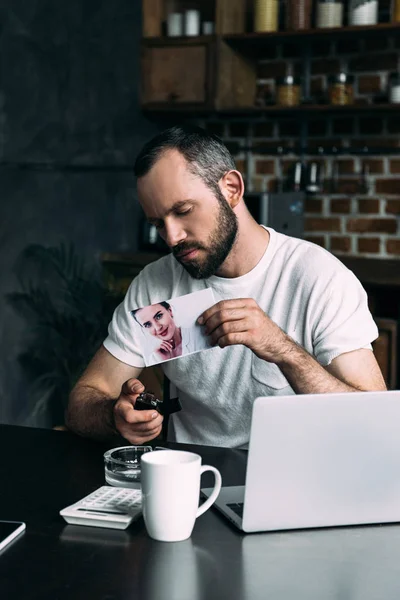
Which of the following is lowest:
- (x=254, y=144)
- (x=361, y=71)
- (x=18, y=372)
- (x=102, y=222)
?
(x=18, y=372)

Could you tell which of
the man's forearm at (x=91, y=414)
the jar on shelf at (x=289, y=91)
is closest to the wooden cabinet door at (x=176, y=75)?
the jar on shelf at (x=289, y=91)

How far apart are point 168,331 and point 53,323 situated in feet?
6.81

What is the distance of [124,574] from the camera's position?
99 cm

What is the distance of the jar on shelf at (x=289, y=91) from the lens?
3678mm

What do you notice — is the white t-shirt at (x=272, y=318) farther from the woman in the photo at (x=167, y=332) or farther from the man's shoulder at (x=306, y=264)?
the woman in the photo at (x=167, y=332)

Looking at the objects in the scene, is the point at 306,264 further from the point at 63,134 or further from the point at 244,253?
the point at 63,134

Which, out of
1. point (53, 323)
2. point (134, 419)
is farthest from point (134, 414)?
point (53, 323)

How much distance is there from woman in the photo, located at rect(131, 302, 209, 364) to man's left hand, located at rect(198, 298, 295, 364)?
3 centimetres

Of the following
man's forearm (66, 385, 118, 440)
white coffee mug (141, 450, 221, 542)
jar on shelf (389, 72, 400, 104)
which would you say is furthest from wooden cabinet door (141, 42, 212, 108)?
white coffee mug (141, 450, 221, 542)

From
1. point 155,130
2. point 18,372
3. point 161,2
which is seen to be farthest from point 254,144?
point 18,372

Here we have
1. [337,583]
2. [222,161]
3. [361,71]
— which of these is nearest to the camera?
[337,583]

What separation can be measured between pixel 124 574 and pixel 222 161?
42.3 inches

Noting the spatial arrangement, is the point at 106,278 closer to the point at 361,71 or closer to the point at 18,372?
the point at 18,372

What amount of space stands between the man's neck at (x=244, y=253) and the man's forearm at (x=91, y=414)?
399mm
